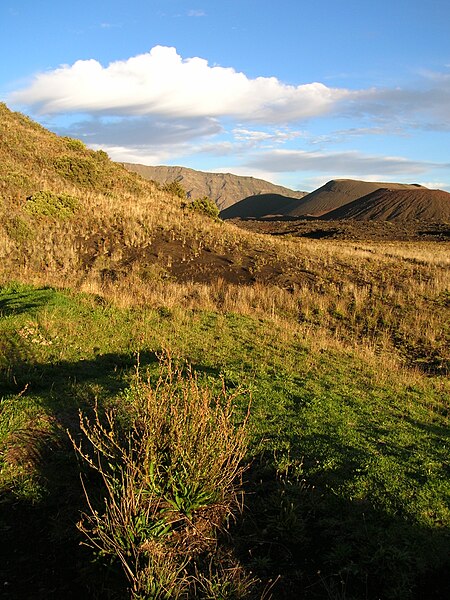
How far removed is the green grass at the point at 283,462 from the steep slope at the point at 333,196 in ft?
439

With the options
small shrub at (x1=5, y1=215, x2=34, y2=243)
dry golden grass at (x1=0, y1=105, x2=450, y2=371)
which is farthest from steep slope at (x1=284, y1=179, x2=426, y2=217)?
small shrub at (x1=5, y1=215, x2=34, y2=243)

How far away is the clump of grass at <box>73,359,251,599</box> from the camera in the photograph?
347 centimetres

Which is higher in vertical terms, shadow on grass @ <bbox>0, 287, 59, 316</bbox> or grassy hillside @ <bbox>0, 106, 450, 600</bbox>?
shadow on grass @ <bbox>0, 287, 59, 316</bbox>

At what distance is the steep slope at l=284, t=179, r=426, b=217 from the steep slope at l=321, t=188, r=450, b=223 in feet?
66.1

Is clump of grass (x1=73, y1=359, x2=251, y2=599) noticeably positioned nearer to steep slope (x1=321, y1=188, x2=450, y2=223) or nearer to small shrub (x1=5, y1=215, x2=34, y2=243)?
small shrub (x1=5, y1=215, x2=34, y2=243)

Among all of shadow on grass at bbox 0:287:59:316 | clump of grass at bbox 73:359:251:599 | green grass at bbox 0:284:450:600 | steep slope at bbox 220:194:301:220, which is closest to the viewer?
clump of grass at bbox 73:359:251:599

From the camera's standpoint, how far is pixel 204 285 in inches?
628

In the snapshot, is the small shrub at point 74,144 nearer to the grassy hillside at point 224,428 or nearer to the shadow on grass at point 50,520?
the grassy hillside at point 224,428

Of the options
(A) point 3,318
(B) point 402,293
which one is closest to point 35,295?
(A) point 3,318

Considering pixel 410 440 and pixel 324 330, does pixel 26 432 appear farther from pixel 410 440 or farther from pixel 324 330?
pixel 324 330

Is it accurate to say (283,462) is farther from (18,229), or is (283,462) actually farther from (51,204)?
(51,204)

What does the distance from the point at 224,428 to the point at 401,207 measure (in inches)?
4576

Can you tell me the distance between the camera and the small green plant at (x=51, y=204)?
2028 cm

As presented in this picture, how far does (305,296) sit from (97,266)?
25.6ft
